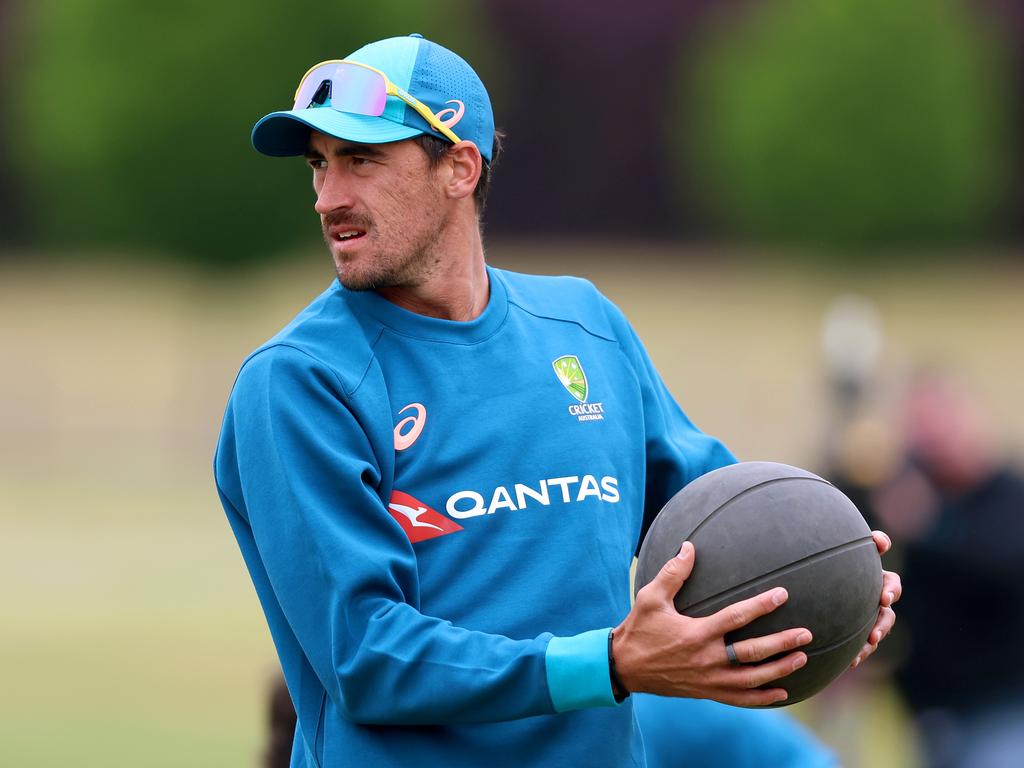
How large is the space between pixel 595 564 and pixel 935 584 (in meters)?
5.12

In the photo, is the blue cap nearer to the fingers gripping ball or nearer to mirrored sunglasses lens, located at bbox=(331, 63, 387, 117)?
mirrored sunglasses lens, located at bbox=(331, 63, 387, 117)

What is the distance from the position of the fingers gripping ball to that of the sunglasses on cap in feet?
3.55

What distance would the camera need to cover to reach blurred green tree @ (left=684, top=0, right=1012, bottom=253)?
3700 centimetres

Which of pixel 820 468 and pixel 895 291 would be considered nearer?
pixel 820 468

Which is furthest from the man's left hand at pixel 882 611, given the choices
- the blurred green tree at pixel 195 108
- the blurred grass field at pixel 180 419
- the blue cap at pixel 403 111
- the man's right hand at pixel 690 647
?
the blurred green tree at pixel 195 108

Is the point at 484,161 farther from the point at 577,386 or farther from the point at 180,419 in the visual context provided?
the point at 180,419

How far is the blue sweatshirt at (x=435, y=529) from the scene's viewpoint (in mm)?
3760

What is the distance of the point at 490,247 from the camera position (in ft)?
144

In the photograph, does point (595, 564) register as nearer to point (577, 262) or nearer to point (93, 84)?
point (93, 84)

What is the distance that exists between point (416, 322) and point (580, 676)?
3.16 feet

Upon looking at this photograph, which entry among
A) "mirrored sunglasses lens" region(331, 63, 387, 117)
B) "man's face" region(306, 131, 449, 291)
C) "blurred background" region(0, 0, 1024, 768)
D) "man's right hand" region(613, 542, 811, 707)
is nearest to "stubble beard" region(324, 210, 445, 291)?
"man's face" region(306, 131, 449, 291)

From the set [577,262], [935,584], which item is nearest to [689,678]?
[935,584]

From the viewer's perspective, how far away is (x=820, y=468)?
449 inches

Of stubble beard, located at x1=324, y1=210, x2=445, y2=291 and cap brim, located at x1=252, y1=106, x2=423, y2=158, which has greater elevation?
cap brim, located at x1=252, y1=106, x2=423, y2=158
